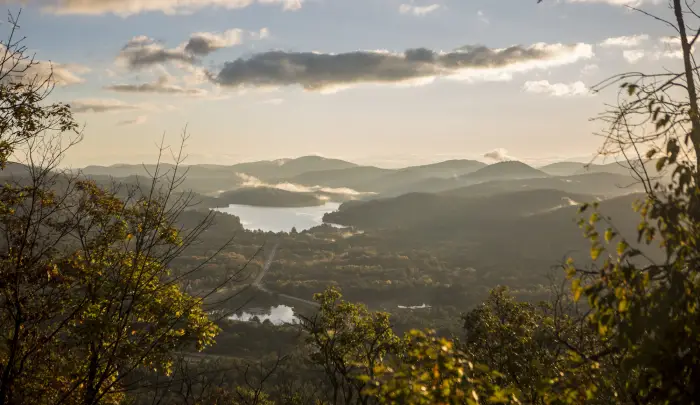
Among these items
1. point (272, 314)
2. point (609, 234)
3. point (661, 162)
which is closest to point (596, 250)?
point (609, 234)

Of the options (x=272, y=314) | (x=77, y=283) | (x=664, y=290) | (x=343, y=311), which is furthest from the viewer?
(x=272, y=314)

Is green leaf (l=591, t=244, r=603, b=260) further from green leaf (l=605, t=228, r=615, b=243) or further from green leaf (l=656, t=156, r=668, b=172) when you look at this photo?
green leaf (l=656, t=156, r=668, b=172)

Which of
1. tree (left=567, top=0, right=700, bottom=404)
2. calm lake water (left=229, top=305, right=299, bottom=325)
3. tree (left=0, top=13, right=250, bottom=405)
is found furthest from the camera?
calm lake water (left=229, top=305, right=299, bottom=325)

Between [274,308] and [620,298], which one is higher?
[620,298]

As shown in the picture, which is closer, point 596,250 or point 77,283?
point 596,250

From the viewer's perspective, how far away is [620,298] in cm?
522

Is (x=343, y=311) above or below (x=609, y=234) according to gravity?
below

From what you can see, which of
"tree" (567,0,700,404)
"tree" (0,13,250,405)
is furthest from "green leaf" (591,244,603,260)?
"tree" (0,13,250,405)

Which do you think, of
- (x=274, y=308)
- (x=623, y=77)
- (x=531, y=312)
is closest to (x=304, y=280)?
(x=274, y=308)

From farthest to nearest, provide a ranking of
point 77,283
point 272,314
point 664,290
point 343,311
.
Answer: point 272,314, point 343,311, point 77,283, point 664,290

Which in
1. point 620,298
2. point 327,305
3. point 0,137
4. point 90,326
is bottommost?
point 327,305

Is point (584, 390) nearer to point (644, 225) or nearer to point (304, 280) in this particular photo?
point (644, 225)

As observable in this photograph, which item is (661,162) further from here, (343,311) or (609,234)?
(343,311)

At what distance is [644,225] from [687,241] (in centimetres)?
44
